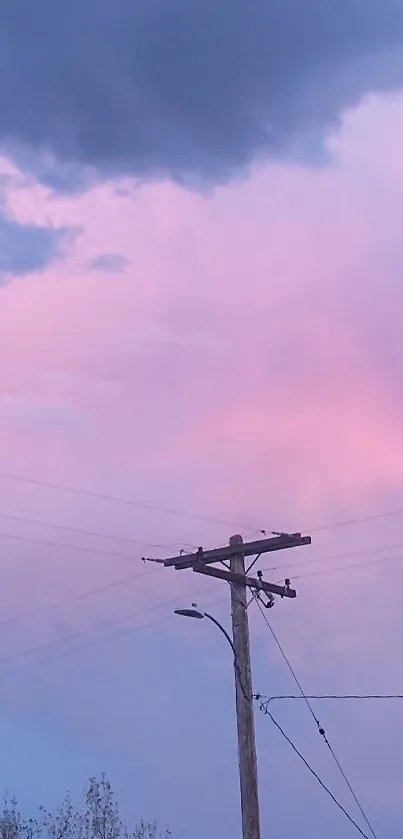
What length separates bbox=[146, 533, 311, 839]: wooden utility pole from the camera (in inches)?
1083

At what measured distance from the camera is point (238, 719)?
2820cm

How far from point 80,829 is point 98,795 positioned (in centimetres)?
254

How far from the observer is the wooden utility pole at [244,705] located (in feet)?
89.9

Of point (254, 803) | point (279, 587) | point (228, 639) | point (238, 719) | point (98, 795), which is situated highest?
point (98, 795)

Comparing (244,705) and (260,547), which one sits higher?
(260,547)

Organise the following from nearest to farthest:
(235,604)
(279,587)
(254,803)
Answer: (254,803) → (235,604) → (279,587)

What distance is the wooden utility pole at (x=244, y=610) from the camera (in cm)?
2750

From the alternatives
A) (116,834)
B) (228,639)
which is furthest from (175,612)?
(116,834)

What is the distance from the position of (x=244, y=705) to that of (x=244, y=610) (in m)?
2.13

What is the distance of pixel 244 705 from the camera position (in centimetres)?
2838

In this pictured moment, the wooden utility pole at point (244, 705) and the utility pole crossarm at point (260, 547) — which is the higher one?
the utility pole crossarm at point (260, 547)

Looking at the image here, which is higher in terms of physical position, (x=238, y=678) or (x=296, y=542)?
(x=296, y=542)

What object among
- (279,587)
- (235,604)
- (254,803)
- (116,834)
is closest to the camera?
(254,803)

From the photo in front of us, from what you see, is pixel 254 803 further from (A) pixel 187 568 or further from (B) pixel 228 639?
(A) pixel 187 568
